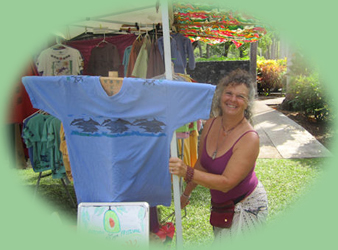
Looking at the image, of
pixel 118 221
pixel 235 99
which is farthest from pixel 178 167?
pixel 235 99

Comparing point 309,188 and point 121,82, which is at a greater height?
point 121,82

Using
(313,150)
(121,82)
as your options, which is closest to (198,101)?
(121,82)

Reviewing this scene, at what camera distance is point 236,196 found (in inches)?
92.0

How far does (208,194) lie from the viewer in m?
4.84

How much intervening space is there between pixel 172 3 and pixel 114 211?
8.01 feet

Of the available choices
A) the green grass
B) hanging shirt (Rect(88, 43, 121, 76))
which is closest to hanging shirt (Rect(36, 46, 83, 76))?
hanging shirt (Rect(88, 43, 121, 76))

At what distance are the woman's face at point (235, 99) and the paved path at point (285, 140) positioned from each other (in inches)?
141

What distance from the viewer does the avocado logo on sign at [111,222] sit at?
6.41ft

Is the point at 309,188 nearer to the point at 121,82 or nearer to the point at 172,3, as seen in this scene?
the point at 172,3

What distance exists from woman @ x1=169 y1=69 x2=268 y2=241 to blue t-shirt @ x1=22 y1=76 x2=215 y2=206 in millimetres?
402

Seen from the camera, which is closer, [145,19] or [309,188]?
[145,19]

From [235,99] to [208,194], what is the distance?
2.89 meters

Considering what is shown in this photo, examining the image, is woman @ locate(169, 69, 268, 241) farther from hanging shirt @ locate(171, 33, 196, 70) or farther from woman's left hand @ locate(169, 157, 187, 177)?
hanging shirt @ locate(171, 33, 196, 70)

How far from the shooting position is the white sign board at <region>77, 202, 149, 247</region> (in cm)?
192
